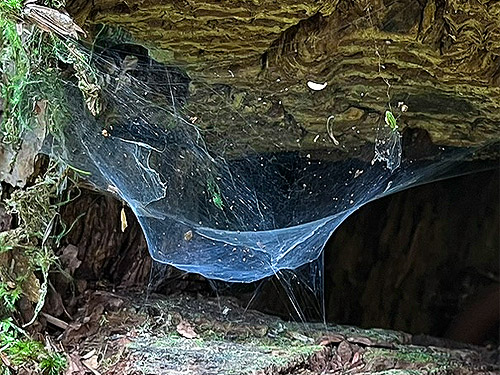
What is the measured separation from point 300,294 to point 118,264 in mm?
673

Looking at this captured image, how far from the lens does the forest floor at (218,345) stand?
53.6 inches

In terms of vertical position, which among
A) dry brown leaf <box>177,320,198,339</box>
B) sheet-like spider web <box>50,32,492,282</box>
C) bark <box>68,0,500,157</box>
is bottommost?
dry brown leaf <box>177,320,198,339</box>

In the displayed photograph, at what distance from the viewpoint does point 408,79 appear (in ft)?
4.50

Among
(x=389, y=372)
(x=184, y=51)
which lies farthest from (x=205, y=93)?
(x=389, y=372)

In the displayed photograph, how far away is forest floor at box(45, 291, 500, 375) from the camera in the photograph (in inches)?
53.6

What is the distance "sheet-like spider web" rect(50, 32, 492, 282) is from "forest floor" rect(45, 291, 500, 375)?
18 cm

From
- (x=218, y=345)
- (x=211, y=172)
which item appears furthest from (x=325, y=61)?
(x=218, y=345)

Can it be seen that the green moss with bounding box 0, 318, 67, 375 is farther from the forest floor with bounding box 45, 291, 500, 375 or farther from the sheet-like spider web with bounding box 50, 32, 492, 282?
the sheet-like spider web with bounding box 50, 32, 492, 282

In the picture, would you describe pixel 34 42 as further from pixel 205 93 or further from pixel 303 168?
pixel 303 168

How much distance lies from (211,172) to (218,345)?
0.46 metres

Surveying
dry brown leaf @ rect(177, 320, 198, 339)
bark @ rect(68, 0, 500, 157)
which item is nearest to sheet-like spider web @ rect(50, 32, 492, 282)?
bark @ rect(68, 0, 500, 157)

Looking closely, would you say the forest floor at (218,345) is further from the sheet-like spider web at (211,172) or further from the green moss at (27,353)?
the sheet-like spider web at (211,172)

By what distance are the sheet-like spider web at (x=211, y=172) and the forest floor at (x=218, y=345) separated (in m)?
0.18

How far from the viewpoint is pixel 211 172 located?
5.12ft
